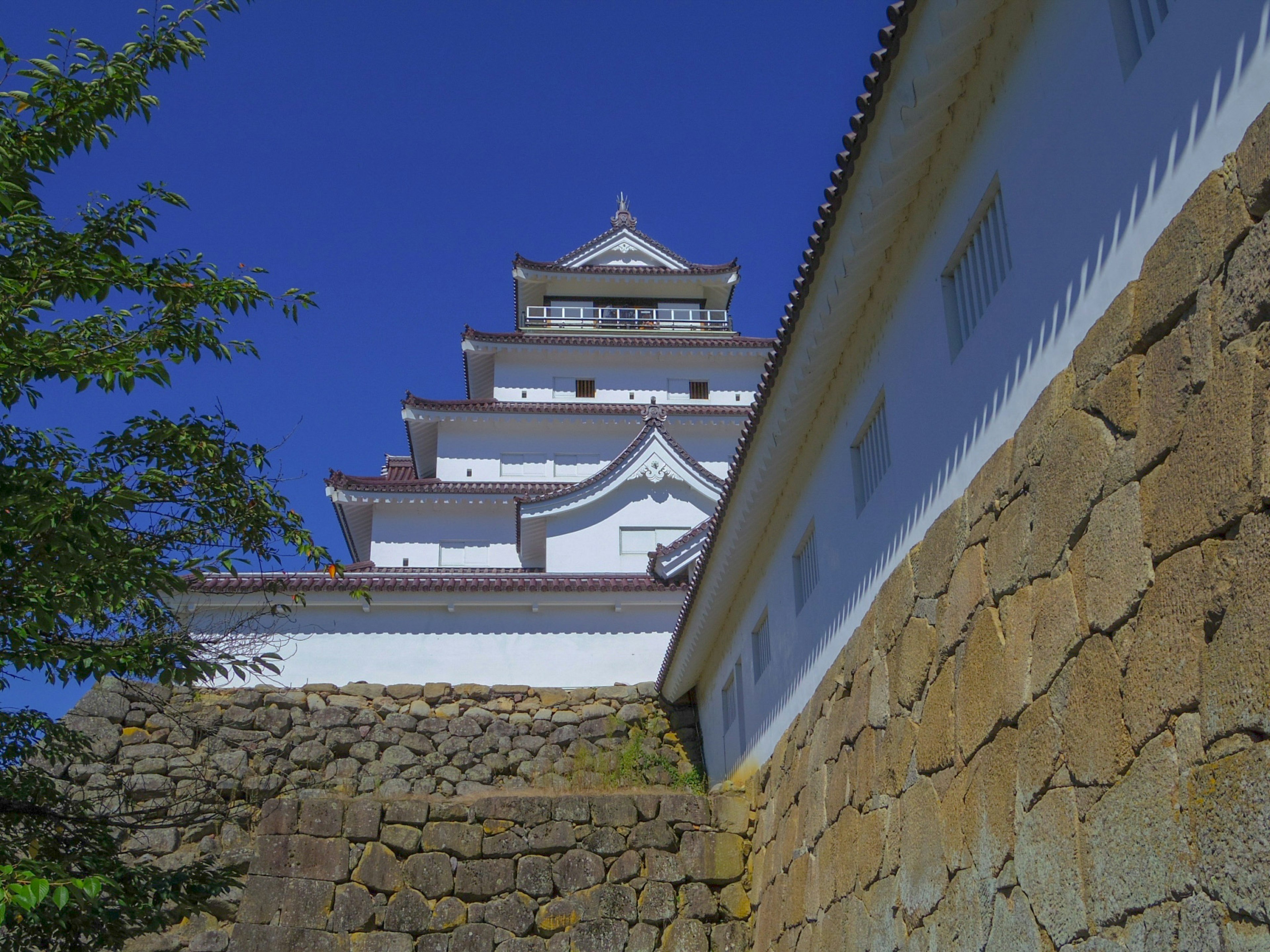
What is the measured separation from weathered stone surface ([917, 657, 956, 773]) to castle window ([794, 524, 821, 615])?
8.33 feet

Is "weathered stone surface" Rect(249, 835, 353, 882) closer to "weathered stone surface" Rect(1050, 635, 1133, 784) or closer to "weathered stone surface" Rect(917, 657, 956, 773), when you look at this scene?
"weathered stone surface" Rect(917, 657, 956, 773)

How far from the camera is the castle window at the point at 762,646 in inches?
381

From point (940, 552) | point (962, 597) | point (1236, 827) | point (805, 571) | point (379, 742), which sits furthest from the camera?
point (379, 742)

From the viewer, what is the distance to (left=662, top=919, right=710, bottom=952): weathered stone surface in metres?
9.93

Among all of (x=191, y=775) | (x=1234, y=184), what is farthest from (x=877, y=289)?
(x=191, y=775)

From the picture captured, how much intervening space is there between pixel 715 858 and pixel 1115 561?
7398mm

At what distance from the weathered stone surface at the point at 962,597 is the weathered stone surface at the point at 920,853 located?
2.50ft

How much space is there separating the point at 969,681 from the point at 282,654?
465 inches

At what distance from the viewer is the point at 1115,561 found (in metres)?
3.88

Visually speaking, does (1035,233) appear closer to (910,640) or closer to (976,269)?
(976,269)

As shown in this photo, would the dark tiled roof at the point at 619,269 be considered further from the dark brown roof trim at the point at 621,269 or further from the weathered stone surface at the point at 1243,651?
the weathered stone surface at the point at 1243,651

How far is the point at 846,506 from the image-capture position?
748 centimetres

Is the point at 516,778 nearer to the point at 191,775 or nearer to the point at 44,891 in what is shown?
the point at 191,775

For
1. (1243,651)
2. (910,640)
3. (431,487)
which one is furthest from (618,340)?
(1243,651)
